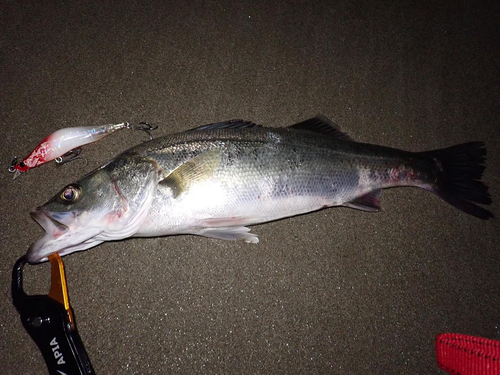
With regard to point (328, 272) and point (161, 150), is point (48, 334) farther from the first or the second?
point (328, 272)

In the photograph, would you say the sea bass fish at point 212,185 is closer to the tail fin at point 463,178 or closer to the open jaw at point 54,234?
the open jaw at point 54,234

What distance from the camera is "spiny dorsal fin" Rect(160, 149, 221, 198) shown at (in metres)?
1.44

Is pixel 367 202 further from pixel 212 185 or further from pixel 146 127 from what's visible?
pixel 146 127

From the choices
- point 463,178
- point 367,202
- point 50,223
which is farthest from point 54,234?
point 463,178

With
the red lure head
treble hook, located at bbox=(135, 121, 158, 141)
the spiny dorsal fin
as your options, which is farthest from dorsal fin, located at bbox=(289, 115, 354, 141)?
the red lure head

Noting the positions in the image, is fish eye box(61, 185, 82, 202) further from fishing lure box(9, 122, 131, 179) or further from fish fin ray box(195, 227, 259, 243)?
fish fin ray box(195, 227, 259, 243)

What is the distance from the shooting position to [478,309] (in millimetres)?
1956

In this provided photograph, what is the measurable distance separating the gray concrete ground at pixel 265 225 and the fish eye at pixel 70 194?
43cm

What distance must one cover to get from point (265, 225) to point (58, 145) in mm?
1286

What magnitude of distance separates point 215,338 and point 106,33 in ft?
6.73

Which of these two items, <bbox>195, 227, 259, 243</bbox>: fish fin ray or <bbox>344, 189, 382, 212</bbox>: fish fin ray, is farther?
<bbox>344, 189, 382, 212</bbox>: fish fin ray

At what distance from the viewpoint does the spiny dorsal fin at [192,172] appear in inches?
56.8

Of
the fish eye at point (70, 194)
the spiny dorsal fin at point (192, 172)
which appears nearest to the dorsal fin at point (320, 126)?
the spiny dorsal fin at point (192, 172)

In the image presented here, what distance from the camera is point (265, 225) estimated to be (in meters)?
1.90
